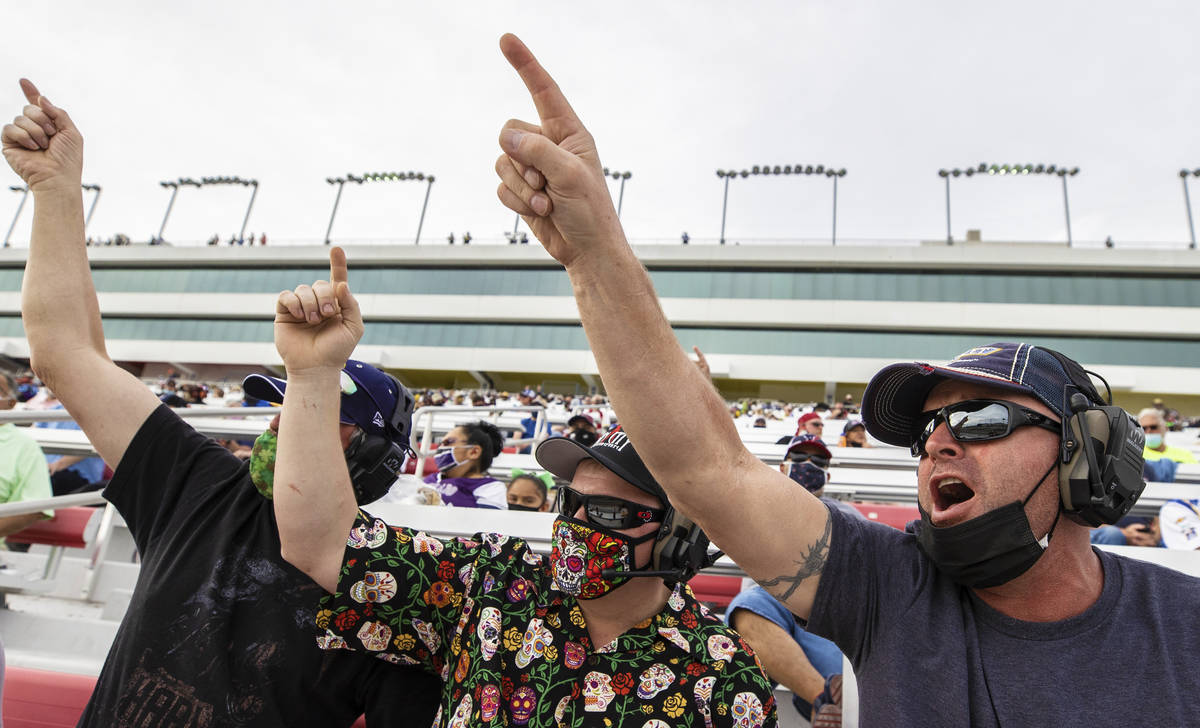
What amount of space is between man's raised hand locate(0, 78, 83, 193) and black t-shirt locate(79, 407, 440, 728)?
0.76 m

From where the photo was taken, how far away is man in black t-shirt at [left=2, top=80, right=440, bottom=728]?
1.55 metres

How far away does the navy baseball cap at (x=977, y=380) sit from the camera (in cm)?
134

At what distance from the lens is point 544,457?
81.7 inches

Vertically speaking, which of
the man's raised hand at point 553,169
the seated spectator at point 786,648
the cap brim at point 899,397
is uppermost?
the man's raised hand at point 553,169

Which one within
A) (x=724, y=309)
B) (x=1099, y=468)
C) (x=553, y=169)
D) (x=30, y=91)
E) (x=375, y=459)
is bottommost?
(x=375, y=459)

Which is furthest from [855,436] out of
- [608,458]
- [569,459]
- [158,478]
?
[158,478]

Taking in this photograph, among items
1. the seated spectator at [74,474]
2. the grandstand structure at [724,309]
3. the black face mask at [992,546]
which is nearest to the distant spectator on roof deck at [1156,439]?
the black face mask at [992,546]

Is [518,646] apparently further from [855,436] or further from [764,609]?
[855,436]

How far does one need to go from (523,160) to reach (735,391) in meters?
41.6

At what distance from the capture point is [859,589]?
1339mm

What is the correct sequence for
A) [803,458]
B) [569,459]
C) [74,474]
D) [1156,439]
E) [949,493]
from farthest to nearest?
[1156,439] < [74,474] < [803,458] < [569,459] < [949,493]

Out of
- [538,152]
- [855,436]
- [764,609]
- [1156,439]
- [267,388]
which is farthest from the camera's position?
[855,436]

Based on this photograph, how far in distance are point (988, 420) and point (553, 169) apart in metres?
1.00

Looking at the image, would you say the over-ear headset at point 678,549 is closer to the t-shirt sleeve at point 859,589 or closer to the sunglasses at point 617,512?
the sunglasses at point 617,512
